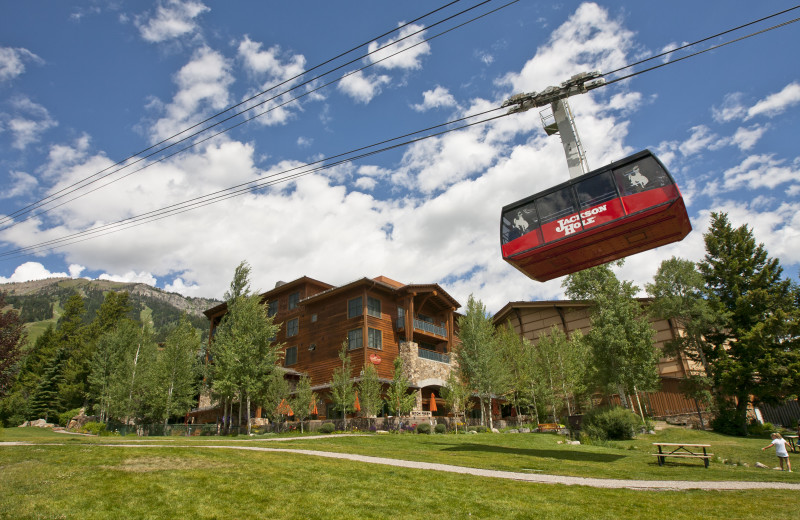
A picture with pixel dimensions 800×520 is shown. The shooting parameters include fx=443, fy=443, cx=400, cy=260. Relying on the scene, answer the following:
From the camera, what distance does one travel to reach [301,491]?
854cm

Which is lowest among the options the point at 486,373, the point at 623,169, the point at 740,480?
the point at 740,480

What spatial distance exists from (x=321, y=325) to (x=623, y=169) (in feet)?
97.0

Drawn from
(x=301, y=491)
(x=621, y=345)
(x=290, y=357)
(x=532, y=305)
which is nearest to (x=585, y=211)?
(x=301, y=491)

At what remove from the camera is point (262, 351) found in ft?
94.9

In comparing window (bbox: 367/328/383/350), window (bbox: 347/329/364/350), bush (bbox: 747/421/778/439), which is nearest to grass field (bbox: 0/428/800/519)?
bush (bbox: 747/421/778/439)

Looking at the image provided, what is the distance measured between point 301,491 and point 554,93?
39.1 ft

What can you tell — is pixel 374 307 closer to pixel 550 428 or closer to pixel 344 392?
pixel 344 392

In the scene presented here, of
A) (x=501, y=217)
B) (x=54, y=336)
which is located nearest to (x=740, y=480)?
(x=501, y=217)

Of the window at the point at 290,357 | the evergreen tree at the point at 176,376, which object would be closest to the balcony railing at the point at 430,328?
the window at the point at 290,357

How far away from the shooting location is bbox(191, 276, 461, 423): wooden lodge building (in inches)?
1364

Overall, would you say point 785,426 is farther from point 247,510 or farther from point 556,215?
point 247,510

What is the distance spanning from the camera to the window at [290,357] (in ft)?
129

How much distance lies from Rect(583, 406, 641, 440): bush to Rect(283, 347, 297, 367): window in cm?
2478

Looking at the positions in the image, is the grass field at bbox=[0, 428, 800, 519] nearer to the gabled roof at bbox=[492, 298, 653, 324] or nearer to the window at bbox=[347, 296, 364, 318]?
the window at bbox=[347, 296, 364, 318]
